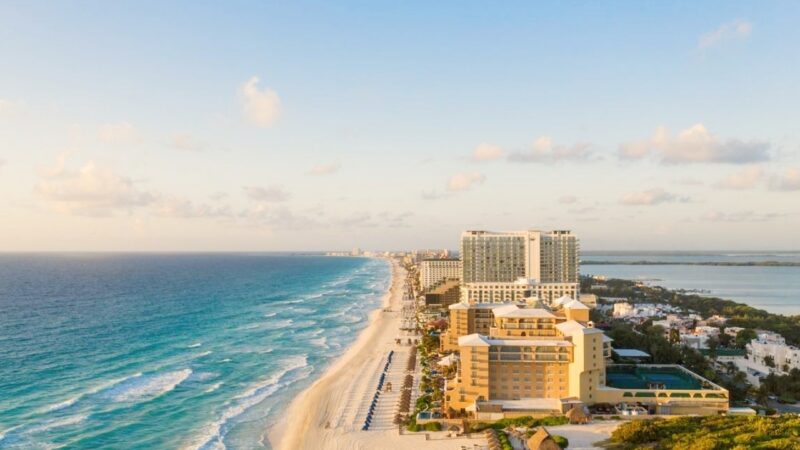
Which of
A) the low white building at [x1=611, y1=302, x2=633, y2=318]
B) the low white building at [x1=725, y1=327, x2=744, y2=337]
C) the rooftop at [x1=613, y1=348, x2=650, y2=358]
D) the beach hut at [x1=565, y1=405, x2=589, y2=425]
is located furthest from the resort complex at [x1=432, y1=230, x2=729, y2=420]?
the low white building at [x1=611, y1=302, x2=633, y2=318]

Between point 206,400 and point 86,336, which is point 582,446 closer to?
point 206,400

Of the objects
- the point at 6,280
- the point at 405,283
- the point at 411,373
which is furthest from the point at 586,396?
the point at 6,280

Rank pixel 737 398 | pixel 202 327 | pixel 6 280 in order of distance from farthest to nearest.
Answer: pixel 6 280 < pixel 202 327 < pixel 737 398

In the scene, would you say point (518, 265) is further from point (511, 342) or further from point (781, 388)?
point (511, 342)

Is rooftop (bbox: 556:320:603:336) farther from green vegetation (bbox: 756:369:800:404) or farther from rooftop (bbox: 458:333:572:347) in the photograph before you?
green vegetation (bbox: 756:369:800:404)

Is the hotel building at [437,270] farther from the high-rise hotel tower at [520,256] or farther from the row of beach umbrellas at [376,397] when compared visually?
the row of beach umbrellas at [376,397]
